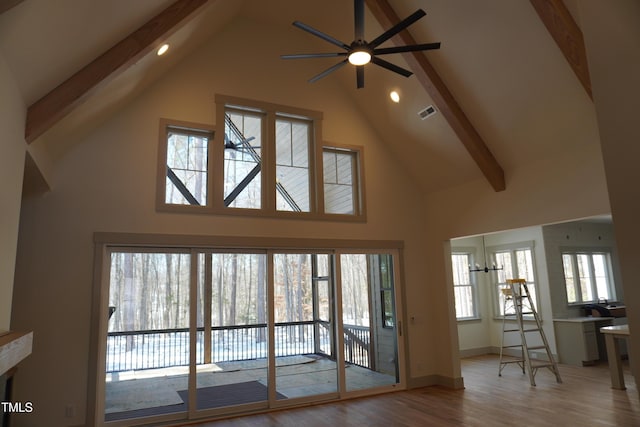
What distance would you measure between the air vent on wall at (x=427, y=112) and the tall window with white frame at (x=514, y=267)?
4.40m

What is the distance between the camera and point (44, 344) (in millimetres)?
4582

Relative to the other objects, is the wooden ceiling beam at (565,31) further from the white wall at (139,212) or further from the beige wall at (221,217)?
the white wall at (139,212)

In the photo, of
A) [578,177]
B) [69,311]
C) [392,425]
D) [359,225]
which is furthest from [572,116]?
[69,311]

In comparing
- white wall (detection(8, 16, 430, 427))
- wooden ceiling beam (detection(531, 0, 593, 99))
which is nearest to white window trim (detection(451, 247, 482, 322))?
white wall (detection(8, 16, 430, 427))

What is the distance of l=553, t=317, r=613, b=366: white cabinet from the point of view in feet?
25.6

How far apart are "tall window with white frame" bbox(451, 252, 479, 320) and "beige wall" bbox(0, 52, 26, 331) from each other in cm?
821

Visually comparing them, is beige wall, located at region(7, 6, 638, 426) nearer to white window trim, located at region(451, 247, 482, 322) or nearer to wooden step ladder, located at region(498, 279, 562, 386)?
wooden step ladder, located at region(498, 279, 562, 386)

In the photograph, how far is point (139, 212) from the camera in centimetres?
520

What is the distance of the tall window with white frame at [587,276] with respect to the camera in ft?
29.2

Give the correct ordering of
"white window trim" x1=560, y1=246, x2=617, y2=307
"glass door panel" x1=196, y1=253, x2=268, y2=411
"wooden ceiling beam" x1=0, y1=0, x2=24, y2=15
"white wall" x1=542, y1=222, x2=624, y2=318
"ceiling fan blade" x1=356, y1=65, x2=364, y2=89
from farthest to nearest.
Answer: "white window trim" x1=560, y1=246, x2=617, y2=307
"white wall" x1=542, y1=222, x2=624, y2=318
"glass door panel" x1=196, y1=253, x2=268, y2=411
"ceiling fan blade" x1=356, y1=65, x2=364, y2=89
"wooden ceiling beam" x1=0, y1=0, x2=24, y2=15

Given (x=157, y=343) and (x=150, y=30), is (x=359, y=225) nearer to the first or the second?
(x=157, y=343)

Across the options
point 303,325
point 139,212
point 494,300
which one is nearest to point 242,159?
point 139,212

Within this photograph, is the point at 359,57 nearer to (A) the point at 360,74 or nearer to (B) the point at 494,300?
(A) the point at 360,74

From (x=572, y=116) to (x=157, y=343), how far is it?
5.69m
